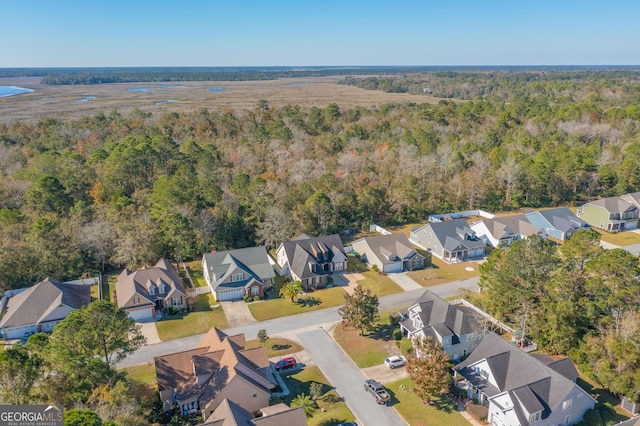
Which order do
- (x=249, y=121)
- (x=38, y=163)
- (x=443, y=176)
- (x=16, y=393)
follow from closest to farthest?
(x=16, y=393) < (x=38, y=163) < (x=443, y=176) < (x=249, y=121)

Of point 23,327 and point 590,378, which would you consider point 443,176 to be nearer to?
point 590,378

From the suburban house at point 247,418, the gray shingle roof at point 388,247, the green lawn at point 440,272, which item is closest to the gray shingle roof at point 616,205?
the green lawn at point 440,272

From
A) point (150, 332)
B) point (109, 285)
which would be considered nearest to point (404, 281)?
point (150, 332)

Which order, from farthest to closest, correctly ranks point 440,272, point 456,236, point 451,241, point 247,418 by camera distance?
point 456,236 < point 451,241 < point 440,272 < point 247,418

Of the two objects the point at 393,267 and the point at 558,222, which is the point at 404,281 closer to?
the point at 393,267

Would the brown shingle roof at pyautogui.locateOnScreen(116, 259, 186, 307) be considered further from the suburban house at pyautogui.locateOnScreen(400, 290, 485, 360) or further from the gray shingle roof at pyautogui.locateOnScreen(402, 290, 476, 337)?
the gray shingle roof at pyautogui.locateOnScreen(402, 290, 476, 337)

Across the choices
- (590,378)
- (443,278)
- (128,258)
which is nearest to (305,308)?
(443,278)
